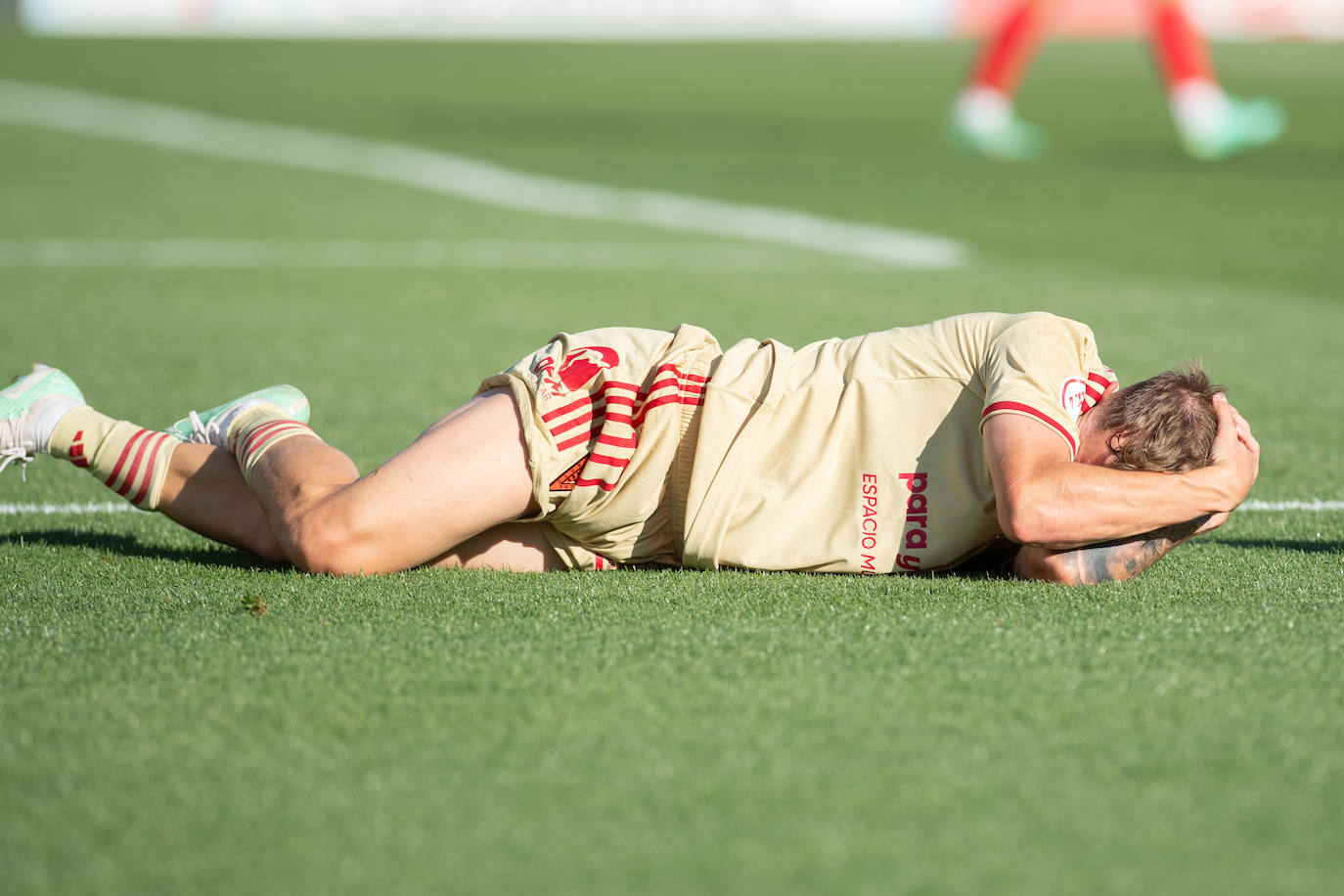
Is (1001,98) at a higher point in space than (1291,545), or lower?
higher

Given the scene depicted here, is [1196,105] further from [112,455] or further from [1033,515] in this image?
[112,455]

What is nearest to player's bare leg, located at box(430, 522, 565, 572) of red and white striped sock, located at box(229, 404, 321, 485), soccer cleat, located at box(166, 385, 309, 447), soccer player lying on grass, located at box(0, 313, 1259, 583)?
soccer player lying on grass, located at box(0, 313, 1259, 583)

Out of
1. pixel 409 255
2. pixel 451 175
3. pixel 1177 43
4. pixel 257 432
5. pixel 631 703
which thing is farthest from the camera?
pixel 1177 43

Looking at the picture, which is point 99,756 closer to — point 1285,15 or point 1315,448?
point 1315,448

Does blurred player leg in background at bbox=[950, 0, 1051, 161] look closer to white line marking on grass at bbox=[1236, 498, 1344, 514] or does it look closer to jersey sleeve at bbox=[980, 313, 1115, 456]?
white line marking on grass at bbox=[1236, 498, 1344, 514]

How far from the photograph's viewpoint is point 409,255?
1099 cm

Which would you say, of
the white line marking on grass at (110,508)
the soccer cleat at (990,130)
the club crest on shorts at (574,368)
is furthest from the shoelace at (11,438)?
the soccer cleat at (990,130)

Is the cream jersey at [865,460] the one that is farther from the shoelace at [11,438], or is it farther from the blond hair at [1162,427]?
the shoelace at [11,438]

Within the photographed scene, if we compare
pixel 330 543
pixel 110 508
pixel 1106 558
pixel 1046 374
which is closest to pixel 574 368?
pixel 330 543

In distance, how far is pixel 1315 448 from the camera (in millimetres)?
5379

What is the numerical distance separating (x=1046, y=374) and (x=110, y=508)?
2827 millimetres

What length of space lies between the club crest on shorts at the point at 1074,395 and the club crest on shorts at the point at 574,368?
1.07m

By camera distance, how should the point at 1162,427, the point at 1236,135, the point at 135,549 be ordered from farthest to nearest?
the point at 1236,135 → the point at 135,549 → the point at 1162,427

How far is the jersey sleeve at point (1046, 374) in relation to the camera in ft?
11.1
